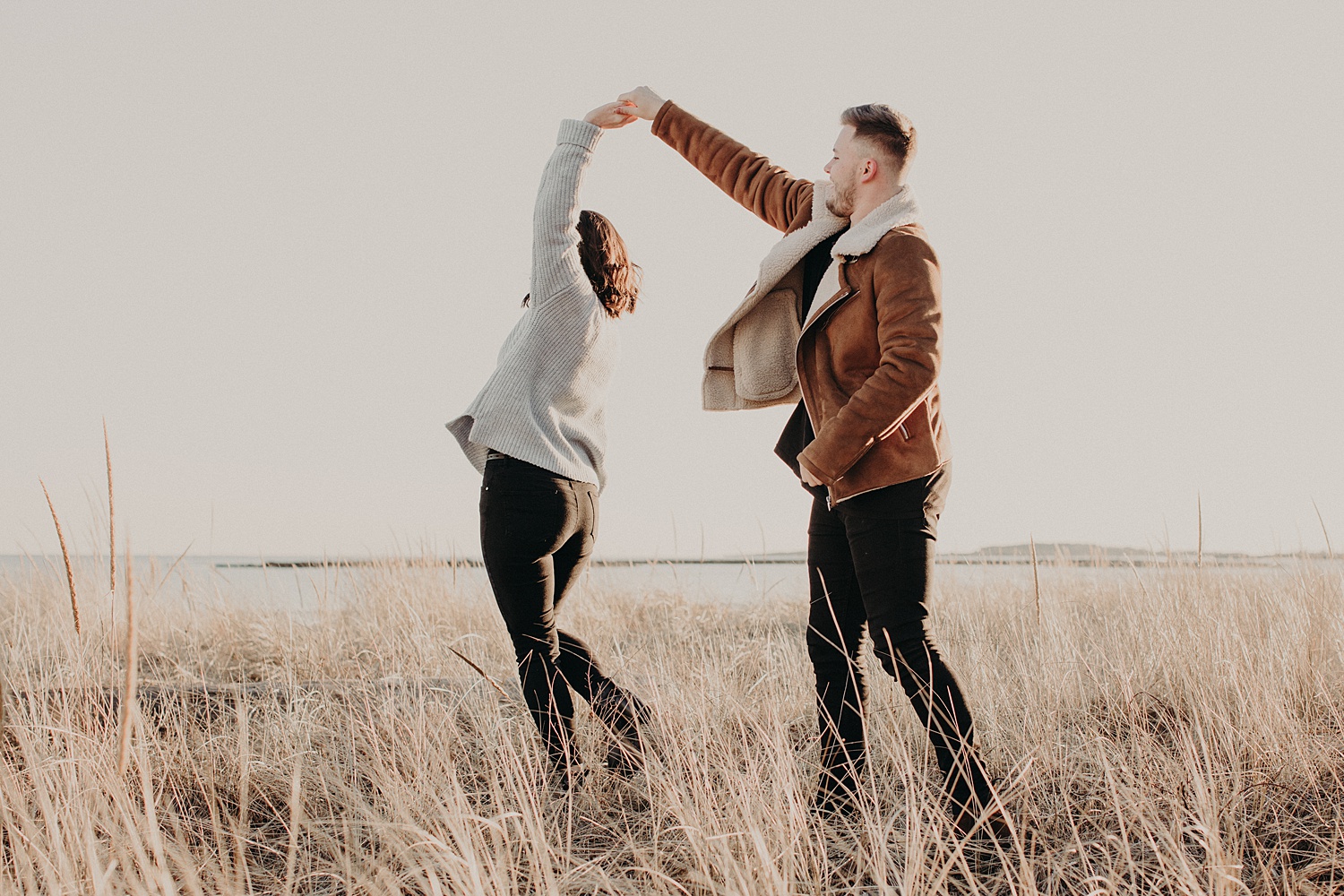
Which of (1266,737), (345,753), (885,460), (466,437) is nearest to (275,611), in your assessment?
(345,753)

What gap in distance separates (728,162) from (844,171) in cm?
53

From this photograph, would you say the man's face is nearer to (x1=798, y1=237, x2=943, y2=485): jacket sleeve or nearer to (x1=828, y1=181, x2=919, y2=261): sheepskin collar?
(x1=828, y1=181, x2=919, y2=261): sheepskin collar

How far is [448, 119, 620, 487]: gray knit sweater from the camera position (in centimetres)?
198

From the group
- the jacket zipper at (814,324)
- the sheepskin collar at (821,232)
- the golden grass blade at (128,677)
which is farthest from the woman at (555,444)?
the golden grass blade at (128,677)

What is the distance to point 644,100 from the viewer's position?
2418 mm

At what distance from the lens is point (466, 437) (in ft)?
6.93

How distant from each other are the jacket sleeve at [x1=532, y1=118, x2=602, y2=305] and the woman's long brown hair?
106 mm

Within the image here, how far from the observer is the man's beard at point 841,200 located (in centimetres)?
189

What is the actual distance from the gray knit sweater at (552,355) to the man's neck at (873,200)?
65 centimetres

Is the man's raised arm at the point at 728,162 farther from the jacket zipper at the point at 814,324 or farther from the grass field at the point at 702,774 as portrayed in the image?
the grass field at the point at 702,774

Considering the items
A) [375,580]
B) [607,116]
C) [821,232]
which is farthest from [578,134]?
[375,580]

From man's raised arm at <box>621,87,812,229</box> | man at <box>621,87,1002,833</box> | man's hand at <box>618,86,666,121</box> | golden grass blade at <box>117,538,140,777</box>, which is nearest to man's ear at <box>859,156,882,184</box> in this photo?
man at <box>621,87,1002,833</box>

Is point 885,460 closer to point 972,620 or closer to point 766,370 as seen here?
Result: point 766,370

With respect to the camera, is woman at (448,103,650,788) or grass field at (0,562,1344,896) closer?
grass field at (0,562,1344,896)
